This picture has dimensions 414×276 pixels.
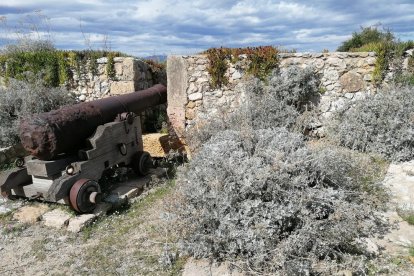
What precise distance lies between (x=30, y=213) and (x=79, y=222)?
936 millimetres

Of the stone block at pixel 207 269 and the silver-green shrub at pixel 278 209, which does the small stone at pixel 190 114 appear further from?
the stone block at pixel 207 269

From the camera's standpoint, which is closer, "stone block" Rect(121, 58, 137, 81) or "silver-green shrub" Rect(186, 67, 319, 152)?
"silver-green shrub" Rect(186, 67, 319, 152)

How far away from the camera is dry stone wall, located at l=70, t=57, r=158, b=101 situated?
7.70 m

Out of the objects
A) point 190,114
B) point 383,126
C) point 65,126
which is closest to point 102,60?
point 190,114

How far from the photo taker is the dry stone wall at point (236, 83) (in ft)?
19.3

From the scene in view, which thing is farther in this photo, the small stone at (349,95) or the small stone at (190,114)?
the small stone at (190,114)

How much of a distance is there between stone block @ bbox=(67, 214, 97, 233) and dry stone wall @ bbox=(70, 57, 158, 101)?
12.0 ft

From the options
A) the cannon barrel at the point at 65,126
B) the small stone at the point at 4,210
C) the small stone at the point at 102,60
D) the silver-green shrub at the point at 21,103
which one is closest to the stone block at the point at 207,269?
the cannon barrel at the point at 65,126

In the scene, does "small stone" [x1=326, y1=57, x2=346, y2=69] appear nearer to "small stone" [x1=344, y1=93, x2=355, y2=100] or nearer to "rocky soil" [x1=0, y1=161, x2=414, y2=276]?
"small stone" [x1=344, y1=93, x2=355, y2=100]

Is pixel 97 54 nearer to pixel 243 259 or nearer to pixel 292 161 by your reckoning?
pixel 292 161

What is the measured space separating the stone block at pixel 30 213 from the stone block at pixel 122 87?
3300mm

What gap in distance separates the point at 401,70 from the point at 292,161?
326 centimetres

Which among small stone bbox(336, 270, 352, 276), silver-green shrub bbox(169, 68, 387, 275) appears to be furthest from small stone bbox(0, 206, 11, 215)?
small stone bbox(336, 270, 352, 276)

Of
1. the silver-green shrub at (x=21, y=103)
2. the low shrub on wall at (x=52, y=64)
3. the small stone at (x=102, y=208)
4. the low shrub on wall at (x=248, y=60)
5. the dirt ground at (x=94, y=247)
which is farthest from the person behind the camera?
the low shrub on wall at (x=52, y=64)
